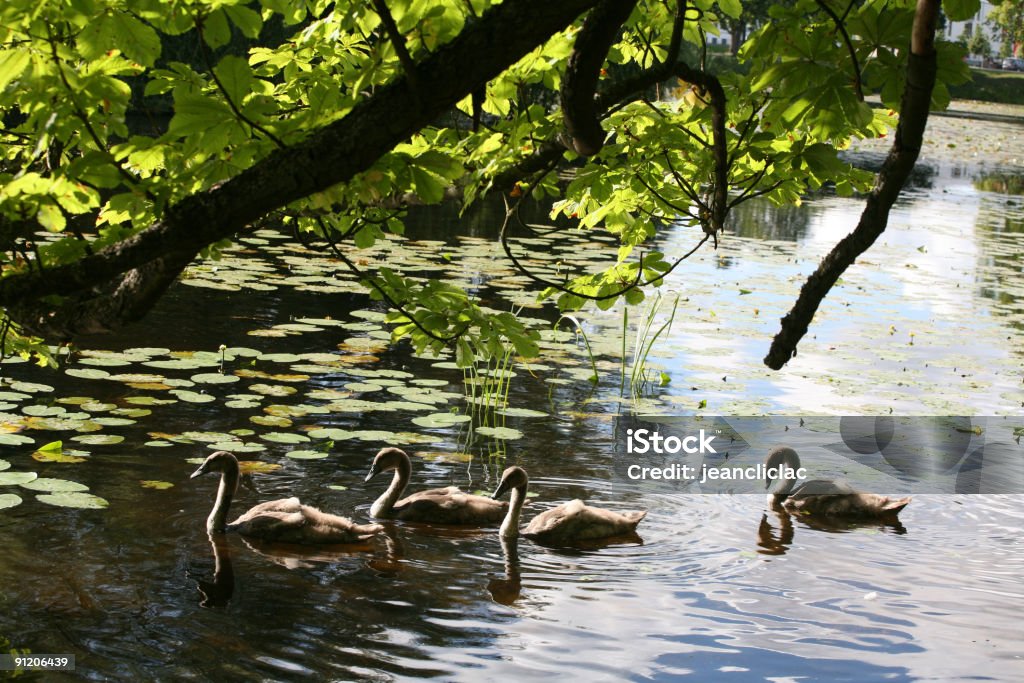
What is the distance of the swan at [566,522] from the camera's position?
6426 mm

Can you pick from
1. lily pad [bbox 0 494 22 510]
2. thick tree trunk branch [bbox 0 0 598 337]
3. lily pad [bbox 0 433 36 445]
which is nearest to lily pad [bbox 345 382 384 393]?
lily pad [bbox 0 433 36 445]

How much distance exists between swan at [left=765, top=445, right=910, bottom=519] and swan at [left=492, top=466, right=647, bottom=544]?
1.22m

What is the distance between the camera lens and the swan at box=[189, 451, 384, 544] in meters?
6.12

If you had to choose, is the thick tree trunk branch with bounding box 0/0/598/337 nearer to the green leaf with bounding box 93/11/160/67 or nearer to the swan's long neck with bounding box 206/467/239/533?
the green leaf with bounding box 93/11/160/67

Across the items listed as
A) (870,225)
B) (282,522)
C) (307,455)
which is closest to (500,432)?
(307,455)

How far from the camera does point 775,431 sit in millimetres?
8625

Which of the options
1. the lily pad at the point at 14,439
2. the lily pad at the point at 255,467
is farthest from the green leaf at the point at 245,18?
the lily pad at the point at 14,439

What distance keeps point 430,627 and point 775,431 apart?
411 cm

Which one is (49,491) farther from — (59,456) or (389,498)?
(389,498)

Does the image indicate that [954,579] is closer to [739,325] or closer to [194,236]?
[194,236]

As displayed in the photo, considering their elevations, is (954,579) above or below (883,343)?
below

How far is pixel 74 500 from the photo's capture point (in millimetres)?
6207

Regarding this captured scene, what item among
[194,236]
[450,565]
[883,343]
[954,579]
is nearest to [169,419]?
[450,565]

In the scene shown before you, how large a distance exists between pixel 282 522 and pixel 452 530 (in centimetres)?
103
